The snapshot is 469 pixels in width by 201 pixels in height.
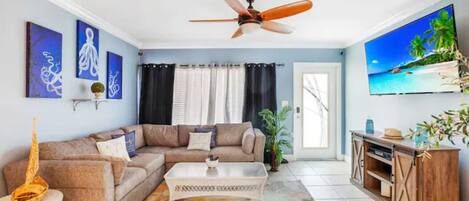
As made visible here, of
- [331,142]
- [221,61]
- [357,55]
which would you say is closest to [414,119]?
[357,55]

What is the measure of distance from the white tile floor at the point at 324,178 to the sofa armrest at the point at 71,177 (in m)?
2.48

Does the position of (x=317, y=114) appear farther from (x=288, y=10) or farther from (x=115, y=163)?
(x=115, y=163)

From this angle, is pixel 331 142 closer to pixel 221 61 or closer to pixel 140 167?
pixel 221 61

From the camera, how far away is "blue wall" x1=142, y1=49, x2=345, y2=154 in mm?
5195

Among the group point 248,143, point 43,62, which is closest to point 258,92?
point 248,143

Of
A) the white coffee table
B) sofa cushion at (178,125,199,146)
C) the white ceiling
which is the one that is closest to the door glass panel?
the white ceiling

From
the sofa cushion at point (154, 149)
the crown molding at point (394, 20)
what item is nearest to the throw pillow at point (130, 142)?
the sofa cushion at point (154, 149)

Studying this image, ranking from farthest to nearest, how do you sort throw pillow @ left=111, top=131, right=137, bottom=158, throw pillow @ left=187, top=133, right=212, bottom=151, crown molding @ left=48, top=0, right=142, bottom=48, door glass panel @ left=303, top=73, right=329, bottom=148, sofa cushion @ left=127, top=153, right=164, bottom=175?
door glass panel @ left=303, top=73, right=329, bottom=148 → throw pillow @ left=187, top=133, right=212, bottom=151 → throw pillow @ left=111, top=131, right=137, bottom=158 → sofa cushion @ left=127, top=153, right=164, bottom=175 → crown molding @ left=48, top=0, right=142, bottom=48

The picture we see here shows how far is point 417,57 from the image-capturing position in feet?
9.16

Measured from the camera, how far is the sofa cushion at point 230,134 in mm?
4617

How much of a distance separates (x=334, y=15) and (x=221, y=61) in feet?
7.62

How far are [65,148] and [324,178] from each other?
11.7ft

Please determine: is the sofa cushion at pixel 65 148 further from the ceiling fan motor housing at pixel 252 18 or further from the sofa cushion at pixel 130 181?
the ceiling fan motor housing at pixel 252 18

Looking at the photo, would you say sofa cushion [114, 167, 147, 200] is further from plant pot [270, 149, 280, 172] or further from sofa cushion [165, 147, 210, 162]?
plant pot [270, 149, 280, 172]
